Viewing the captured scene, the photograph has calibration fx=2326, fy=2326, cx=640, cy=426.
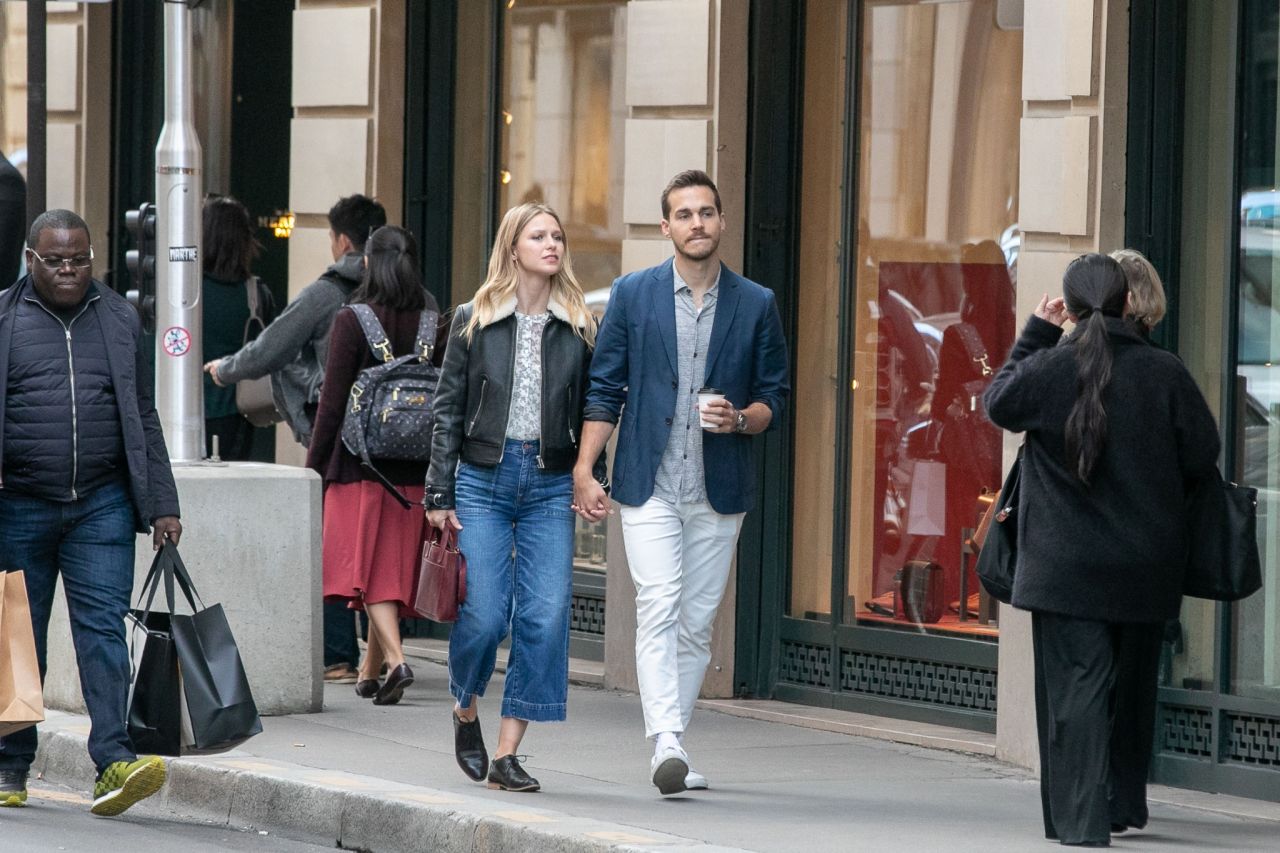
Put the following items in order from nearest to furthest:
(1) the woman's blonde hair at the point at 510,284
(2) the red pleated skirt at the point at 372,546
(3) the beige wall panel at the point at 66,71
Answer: (1) the woman's blonde hair at the point at 510,284
(2) the red pleated skirt at the point at 372,546
(3) the beige wall panel at the point at 66,71

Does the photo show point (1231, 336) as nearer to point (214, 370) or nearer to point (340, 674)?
point (340, 674)

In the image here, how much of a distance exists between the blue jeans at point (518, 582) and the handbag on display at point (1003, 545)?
1405mm

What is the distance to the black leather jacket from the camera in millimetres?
7727

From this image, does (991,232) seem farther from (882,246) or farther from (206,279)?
(206,279)

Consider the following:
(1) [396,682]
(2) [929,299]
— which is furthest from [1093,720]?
(1) [396,682]

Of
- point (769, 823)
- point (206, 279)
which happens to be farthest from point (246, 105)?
point (769, 823)

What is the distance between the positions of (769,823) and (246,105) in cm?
841

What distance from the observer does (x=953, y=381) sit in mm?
9758

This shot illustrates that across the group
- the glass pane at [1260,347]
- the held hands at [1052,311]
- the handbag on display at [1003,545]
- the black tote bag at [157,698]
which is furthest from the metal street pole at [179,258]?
the glass pane at [1260,347]

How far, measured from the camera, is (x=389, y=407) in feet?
31.9

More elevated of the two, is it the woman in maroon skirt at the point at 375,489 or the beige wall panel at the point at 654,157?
the beige wall panel at the point at 654,157

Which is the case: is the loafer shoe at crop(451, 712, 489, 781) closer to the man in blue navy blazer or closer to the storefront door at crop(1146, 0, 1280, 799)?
the man in blue navy blazer

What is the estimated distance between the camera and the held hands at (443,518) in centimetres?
771

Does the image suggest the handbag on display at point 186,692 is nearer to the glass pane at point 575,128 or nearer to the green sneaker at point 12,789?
the green sneaker at point 12,789
